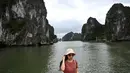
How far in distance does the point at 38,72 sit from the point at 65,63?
872 inches

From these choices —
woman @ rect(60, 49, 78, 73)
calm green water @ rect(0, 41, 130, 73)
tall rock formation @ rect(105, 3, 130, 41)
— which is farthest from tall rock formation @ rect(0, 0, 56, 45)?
woman @ rect(60, 49, 78, 73)

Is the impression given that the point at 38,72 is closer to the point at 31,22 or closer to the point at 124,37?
the point at 31,22

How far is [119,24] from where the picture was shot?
607 feet

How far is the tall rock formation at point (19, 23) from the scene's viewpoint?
337ft

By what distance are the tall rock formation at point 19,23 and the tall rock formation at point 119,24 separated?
226 ft

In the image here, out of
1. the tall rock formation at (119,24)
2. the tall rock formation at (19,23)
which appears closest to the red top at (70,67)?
the tall rock formation at (19,23)

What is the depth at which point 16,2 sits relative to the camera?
364 ft

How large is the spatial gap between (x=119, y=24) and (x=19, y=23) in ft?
304

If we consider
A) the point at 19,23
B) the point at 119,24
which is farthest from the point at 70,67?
the point at 119,24

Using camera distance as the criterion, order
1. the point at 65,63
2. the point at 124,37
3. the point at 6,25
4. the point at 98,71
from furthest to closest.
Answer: the point at 124,37, the point at 6,25, the point at 98,71, the point at 65,63

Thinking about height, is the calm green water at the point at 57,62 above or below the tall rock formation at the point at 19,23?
below

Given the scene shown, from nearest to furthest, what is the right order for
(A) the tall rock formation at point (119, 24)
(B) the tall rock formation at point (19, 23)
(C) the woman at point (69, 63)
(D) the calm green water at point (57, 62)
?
(C) the woman at point (69, 63) → (D) the calm green water at point (57, 62) → (B) the tall rock formation at point (19, 23) → (A) the tall rock formation at point (119, 24)

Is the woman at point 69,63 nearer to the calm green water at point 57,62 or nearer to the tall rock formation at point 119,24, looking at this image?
the calm green water at point 57,62

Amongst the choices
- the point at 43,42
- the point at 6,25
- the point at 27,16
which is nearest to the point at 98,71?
the point at 6,25
